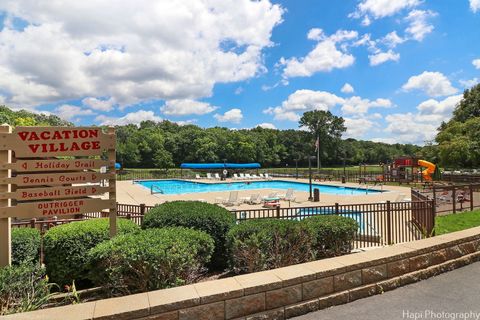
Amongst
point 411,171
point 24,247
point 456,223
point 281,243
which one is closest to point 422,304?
point 281,243

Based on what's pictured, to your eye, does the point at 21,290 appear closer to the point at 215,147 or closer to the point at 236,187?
the point at 236,187

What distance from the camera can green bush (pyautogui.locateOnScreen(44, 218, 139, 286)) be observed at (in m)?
4.64

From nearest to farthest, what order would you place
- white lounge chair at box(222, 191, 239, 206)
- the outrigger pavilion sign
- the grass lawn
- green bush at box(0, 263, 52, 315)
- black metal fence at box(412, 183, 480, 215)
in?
green bush at box(0, 263, 52, 315), the outrigger pavilion sign, the grass lawn, black metal fence at box(412, 183, 480, 215), white lounge chair at box(222, 191, 239, 206)

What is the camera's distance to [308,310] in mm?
3584

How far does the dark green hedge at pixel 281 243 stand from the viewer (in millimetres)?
4551

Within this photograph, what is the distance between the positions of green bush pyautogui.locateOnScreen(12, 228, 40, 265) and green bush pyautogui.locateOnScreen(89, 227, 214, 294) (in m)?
1.35

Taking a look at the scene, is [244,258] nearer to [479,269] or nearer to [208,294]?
[208,294]

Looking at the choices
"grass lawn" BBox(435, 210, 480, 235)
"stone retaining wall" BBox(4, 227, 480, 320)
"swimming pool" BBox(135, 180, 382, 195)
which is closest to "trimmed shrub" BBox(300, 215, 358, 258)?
"stone retaining wall" BBox(4, 227, 480, 320)

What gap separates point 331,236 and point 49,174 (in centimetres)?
416

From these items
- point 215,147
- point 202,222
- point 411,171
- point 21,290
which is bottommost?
point 411,171

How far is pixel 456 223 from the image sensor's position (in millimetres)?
10406

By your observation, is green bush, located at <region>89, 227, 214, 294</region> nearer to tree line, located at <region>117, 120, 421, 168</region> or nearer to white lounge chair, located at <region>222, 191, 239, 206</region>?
white lounge chair, located at <region>222, 191, 239, 206</region>

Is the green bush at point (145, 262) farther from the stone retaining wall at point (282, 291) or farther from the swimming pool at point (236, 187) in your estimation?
the swimming pool at point (236, 187)

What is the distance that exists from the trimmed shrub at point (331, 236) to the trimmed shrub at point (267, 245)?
33cm
